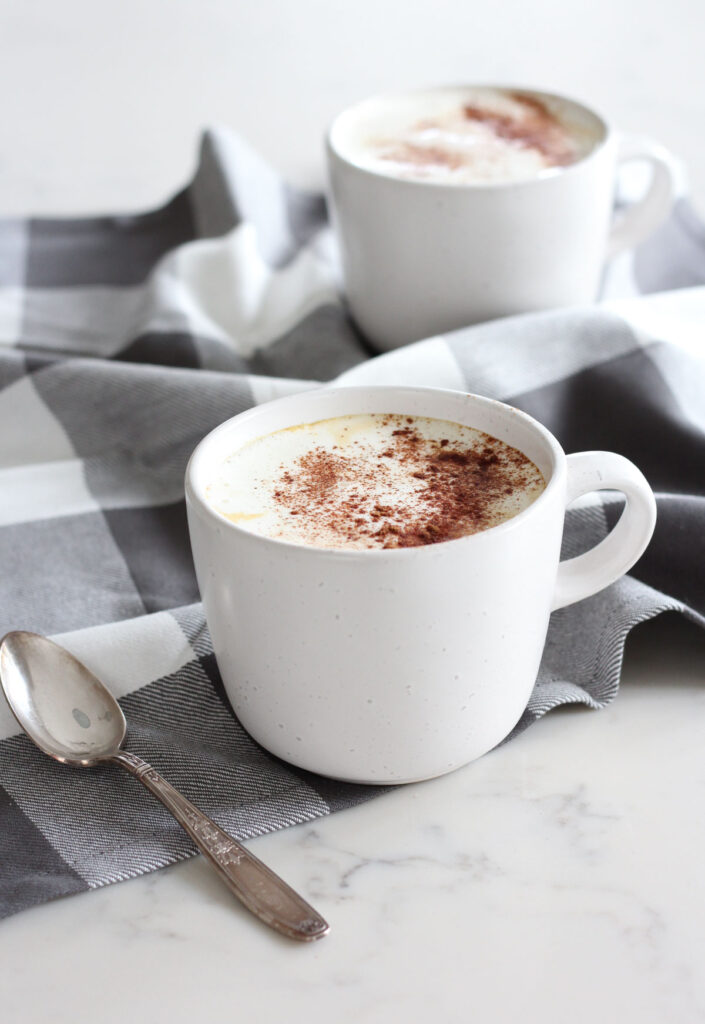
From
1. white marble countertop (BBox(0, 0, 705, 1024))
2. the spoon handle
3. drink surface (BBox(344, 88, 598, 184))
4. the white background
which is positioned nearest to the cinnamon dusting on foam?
drink surface (BBox(344, 88, 598, 184))

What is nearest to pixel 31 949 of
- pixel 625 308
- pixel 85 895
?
pixel 85 895

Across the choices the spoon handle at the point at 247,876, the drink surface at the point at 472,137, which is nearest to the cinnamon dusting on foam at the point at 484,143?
the drink surface at the point at 472,137

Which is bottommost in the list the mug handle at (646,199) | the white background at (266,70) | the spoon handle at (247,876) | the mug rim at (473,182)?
the spoon handle at (247,876)

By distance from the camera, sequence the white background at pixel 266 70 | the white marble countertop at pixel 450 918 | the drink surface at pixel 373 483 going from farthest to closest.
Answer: the white background at pixel 266 70 → the drink surface at pixel 373 483 → the white marble countertop at pixel 450 918

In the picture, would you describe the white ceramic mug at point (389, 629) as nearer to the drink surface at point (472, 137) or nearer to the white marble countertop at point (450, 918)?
the white marble countertop at point (450, 918)

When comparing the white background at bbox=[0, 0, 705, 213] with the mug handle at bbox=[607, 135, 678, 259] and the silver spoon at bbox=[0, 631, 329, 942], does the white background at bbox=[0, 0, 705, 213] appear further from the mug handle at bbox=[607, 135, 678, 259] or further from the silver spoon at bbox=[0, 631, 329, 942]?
the silver spoon at bbox=[0, 631, 329, 942]

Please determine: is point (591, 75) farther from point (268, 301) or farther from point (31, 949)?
point (31, 949)
